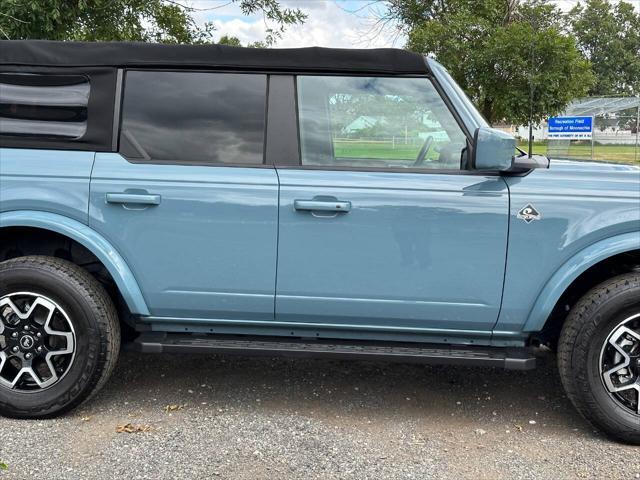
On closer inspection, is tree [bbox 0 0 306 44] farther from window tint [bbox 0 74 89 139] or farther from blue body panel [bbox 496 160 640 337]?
blue body panel [bbox 496 160 640 337]

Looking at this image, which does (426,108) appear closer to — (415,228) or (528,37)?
(415,228)

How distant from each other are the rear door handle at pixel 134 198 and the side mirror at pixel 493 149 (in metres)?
1.67

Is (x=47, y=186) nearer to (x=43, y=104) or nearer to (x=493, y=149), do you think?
(x=43, y=104)

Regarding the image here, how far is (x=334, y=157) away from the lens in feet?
11.0

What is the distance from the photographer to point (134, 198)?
3211 millimetres

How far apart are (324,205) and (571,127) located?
1689cm

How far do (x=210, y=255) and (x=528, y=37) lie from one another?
33.0 feet

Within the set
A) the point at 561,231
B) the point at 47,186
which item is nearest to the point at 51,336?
the point at 47,186

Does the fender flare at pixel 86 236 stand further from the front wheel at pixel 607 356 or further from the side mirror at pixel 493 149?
the front wheel at pixel 607 356

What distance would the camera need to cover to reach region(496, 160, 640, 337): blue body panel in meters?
3.06

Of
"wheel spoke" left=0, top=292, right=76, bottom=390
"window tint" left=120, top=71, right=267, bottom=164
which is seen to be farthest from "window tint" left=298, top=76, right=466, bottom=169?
"wheel spoke" left=0, top=292, right=76, bottom=390

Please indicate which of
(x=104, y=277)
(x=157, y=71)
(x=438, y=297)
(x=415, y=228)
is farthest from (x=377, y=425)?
(x=157, y=71)

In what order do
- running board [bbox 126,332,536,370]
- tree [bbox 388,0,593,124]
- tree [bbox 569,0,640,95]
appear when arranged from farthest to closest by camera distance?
tree [bbox 569,0,640,95]
tree [bbox 388,0,593,124]
running board [bbox 126,332,536,370]

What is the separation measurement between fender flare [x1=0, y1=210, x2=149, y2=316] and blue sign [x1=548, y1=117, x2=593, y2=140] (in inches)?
655
